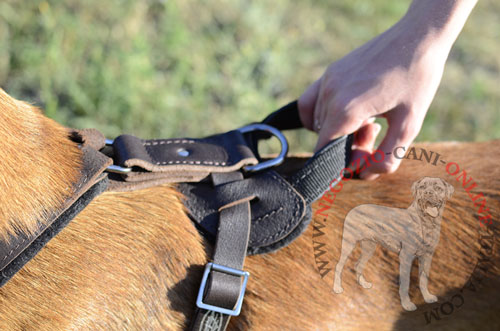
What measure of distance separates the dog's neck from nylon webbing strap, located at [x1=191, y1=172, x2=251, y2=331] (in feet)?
1.45

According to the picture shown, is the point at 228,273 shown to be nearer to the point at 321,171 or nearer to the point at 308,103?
the point at 321,171

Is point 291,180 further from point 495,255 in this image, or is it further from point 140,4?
point 140,4

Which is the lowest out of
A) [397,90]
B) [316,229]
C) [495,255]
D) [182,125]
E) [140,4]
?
[495,255]

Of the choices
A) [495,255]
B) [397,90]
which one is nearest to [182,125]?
[397,90]

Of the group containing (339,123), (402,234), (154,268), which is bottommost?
(402,234)

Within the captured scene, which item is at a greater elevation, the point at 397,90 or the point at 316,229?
the point at 397,90

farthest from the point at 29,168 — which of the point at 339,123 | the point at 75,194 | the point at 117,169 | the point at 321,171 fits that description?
the point at 339,123

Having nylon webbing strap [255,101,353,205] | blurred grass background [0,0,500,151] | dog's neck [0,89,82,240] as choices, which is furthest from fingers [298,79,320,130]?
blurred grass background [0,0,500,151]

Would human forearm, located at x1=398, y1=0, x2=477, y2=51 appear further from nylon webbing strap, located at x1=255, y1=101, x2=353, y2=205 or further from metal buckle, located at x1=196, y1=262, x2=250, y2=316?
metal buckle, located at x1=196, y1=262, x2=250, y2=316

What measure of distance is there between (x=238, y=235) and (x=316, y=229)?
251 millimetres

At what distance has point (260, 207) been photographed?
1529mm

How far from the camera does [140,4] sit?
466 centimetres

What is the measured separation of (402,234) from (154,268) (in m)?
0.75

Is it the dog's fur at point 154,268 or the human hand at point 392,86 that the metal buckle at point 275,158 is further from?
the dog's fur at point 154,268
